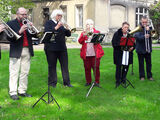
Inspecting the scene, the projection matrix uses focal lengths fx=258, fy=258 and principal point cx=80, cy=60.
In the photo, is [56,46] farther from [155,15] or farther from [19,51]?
[155,15]

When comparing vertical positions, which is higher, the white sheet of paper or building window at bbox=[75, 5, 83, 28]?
building window at bbox=[75, 5, 83, 28]

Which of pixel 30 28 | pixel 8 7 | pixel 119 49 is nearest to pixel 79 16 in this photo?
pixel 8 7

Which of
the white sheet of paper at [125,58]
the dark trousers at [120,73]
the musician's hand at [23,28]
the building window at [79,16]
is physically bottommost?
the dark trousers at [120,73]

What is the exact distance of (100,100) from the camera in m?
6.81

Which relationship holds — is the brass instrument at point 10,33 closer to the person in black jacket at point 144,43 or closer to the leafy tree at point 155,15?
the person in black jacket at point 144,43

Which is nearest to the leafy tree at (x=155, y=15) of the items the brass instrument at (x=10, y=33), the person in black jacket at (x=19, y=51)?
the person in black jacket at (x=19, y=51)

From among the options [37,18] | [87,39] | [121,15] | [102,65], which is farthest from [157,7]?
[87,39]

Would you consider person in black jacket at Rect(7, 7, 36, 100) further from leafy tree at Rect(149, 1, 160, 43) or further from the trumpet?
leafy tree at Rect(149, 1, 160, 43)

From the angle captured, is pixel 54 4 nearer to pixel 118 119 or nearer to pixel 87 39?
pixel 87 39

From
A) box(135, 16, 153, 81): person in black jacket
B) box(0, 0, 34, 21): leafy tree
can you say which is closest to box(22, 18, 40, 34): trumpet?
box(135, 16, 153, 81): person in black jacket

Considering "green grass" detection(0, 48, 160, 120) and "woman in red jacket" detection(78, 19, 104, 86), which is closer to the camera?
"green grass" detection(0, 48, 160, 120)

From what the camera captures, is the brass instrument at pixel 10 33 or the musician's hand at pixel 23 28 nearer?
the brass instrument at pixel 10 33

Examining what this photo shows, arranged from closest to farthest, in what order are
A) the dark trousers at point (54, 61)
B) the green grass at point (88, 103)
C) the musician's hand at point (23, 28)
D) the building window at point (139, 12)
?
the green grass at point (88, 103), the musician's hand at point (23, 28), the dark trousers at point (54, 61), the building window at point (139, 12)

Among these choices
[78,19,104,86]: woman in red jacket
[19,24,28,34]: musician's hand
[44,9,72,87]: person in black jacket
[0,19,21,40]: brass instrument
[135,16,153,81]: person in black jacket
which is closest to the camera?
[0,19,21,40]: brass instrument
